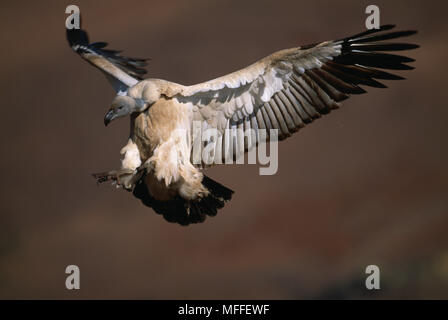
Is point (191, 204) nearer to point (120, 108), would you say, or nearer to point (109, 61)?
point (120, 108)

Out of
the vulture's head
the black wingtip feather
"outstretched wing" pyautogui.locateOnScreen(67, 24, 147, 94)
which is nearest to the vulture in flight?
the vulture's head

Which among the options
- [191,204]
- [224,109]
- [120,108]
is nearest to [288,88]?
[224,109]

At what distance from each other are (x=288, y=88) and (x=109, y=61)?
178 cm

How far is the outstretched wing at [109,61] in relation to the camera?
21.6 feet

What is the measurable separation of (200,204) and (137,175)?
0.57 metres

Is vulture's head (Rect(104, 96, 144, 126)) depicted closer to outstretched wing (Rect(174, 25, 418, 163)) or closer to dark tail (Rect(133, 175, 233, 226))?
outstretched wing (Rect(174, 25, 418, 163))

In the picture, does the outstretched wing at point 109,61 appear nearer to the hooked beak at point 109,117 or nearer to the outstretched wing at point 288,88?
the hooked beak at point 109,117

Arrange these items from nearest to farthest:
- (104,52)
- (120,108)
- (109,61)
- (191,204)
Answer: (120,108), (191,204), (109,61), (104,52)

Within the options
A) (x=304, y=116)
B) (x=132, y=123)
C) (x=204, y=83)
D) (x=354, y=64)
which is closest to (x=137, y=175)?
(x=132, y=123)

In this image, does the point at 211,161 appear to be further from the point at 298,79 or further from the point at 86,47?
the point at 86,47

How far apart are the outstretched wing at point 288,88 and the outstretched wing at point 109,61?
811 millimetres

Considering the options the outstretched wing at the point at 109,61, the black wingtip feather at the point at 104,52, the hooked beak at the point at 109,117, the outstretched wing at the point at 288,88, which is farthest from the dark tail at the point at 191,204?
the black wingtip feather at the point at 104,52

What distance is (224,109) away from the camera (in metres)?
5.96

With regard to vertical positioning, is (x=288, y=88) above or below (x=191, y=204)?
above
